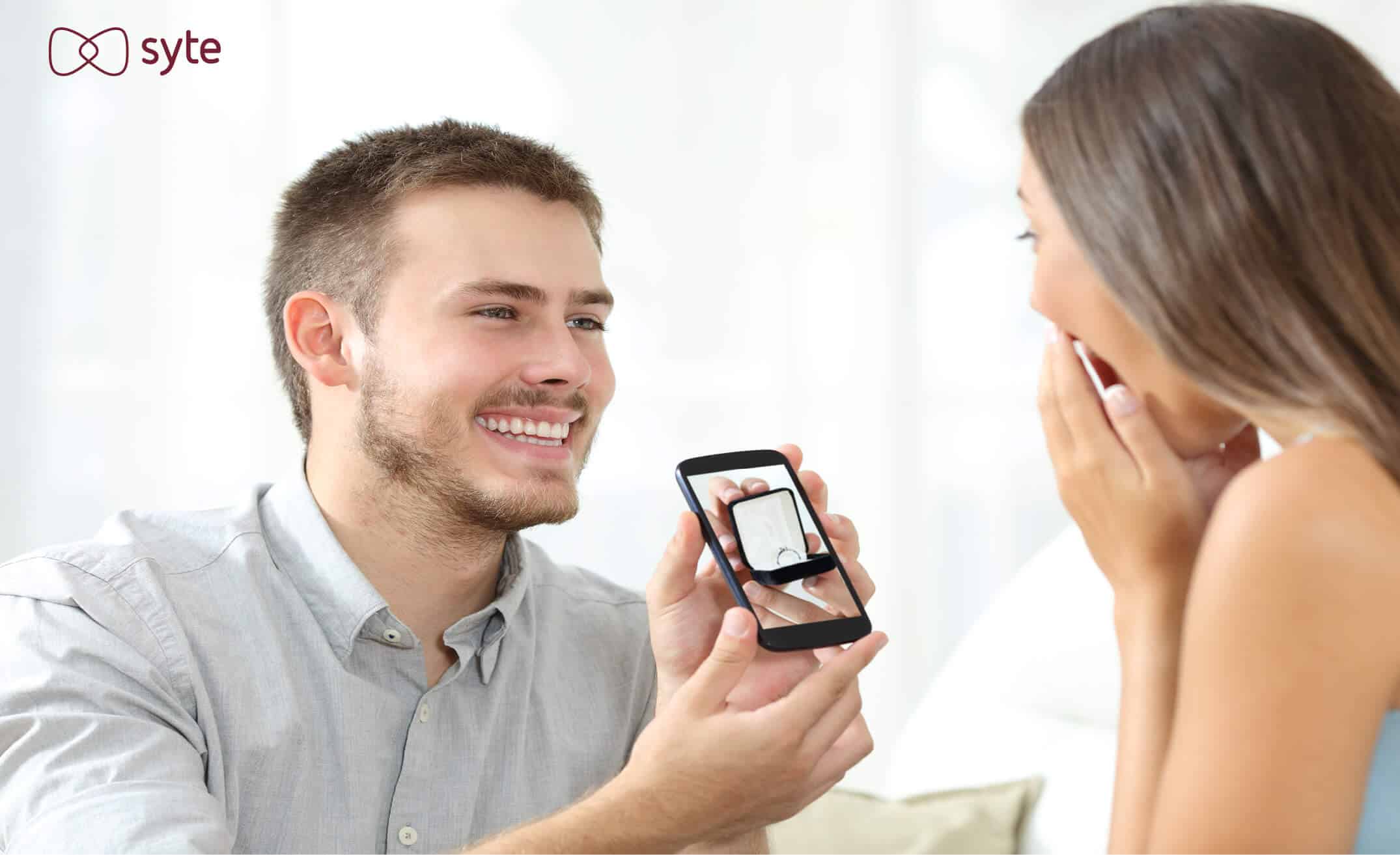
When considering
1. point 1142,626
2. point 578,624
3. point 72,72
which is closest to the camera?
point 1142,626

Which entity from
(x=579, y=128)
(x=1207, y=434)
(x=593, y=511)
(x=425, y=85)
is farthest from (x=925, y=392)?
(x=1207, y=434)

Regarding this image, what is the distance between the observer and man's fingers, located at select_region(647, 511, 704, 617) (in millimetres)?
1462

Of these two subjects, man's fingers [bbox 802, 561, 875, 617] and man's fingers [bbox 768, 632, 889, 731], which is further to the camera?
man's fingers [bbox 802, 561, 875, 617]

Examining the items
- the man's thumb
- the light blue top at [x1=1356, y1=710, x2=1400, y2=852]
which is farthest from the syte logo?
the light blue top at [x1=1356, y1=710, x2=1400, y2=852]

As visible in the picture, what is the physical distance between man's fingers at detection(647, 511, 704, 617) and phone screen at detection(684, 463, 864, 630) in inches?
1.3

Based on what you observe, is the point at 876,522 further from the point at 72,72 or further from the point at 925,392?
the point at 72,72

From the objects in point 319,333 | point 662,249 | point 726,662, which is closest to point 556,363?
point 319,333

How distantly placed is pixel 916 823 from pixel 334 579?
93 centimetres

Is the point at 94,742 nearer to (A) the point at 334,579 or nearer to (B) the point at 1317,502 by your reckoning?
(A) the point at 334,579

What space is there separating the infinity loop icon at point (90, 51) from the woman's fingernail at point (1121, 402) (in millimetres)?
2713

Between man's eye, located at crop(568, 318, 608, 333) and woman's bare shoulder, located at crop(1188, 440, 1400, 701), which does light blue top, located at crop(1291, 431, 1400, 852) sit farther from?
man's eye, located at crop(568, 318, 608, 333)

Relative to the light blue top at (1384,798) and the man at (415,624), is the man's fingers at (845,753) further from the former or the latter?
the light blue top at (1384,798)

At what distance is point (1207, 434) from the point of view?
1.28 m

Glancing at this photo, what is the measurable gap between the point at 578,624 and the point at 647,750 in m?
0.61
